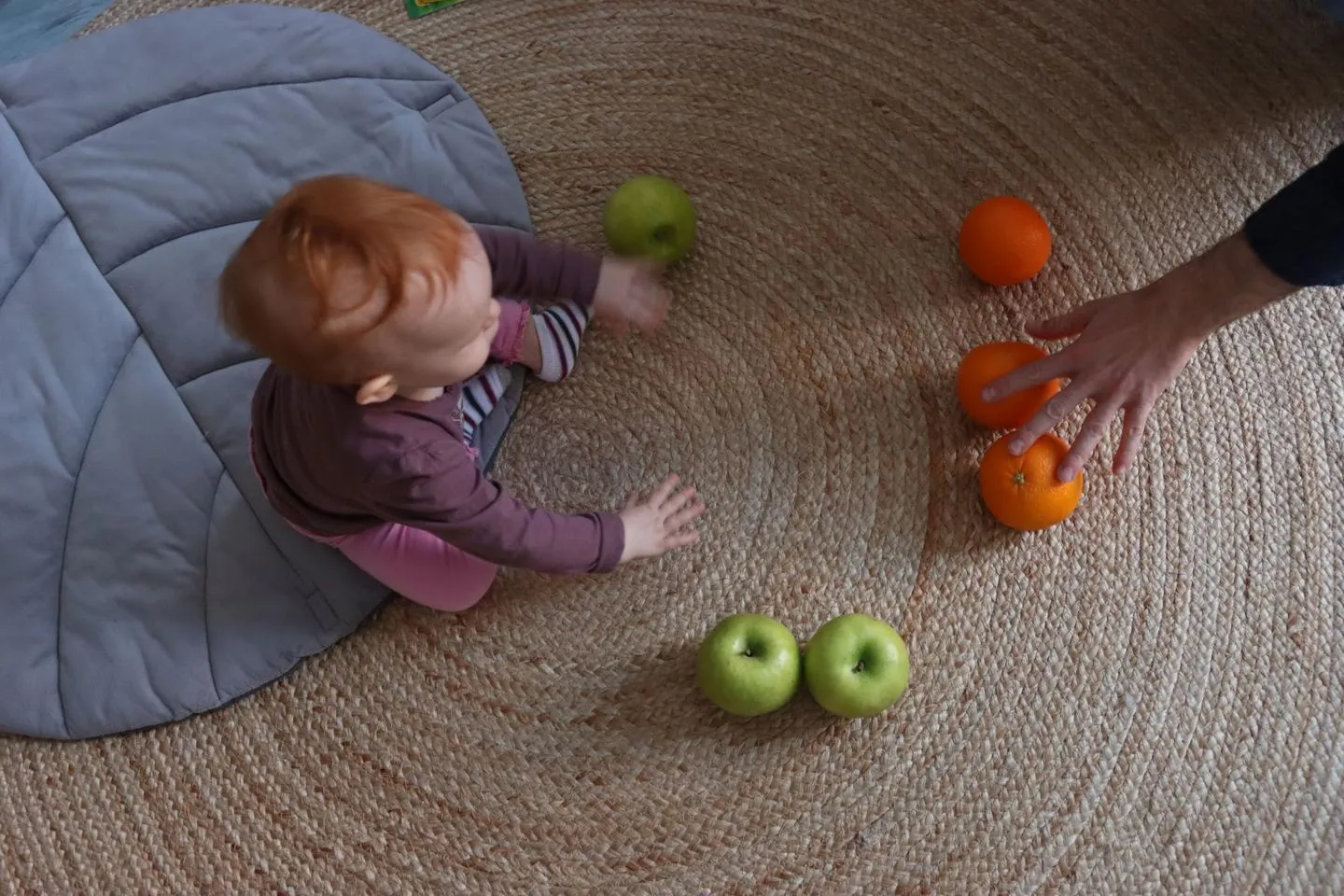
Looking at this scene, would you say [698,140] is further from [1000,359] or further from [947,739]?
[947,739]

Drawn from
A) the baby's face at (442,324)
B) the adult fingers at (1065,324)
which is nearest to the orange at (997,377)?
the adult fingers at (1065,324)

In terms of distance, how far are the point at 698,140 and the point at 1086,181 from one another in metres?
0.41

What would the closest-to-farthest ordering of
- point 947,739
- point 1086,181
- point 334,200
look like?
1. point 334,200
2. point 947,739
3. point 1086,181

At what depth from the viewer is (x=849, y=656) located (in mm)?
931

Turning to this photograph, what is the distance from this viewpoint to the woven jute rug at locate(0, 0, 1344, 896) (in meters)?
0.96

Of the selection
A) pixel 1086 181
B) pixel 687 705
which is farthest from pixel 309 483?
pixel 1086 181

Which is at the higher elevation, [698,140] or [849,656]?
[698,140]

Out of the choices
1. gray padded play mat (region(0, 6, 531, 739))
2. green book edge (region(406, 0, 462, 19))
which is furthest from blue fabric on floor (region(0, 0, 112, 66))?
green book edge (region(406, 0, 462, 19))

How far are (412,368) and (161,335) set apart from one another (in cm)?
47

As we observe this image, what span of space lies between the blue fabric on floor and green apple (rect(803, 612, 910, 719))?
3.64 ft

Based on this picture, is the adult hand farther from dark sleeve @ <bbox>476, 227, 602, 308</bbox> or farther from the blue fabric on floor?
the blue fabric on floor

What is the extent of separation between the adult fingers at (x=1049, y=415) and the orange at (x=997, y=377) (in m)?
0.03

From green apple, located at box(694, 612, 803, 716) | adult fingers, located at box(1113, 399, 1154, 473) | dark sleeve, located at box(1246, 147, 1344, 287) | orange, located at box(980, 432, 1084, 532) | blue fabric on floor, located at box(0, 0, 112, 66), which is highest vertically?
dark sleeve, located at box(1246, 147, 1344, 287)

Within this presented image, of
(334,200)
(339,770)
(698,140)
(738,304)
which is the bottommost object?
(339,770)
